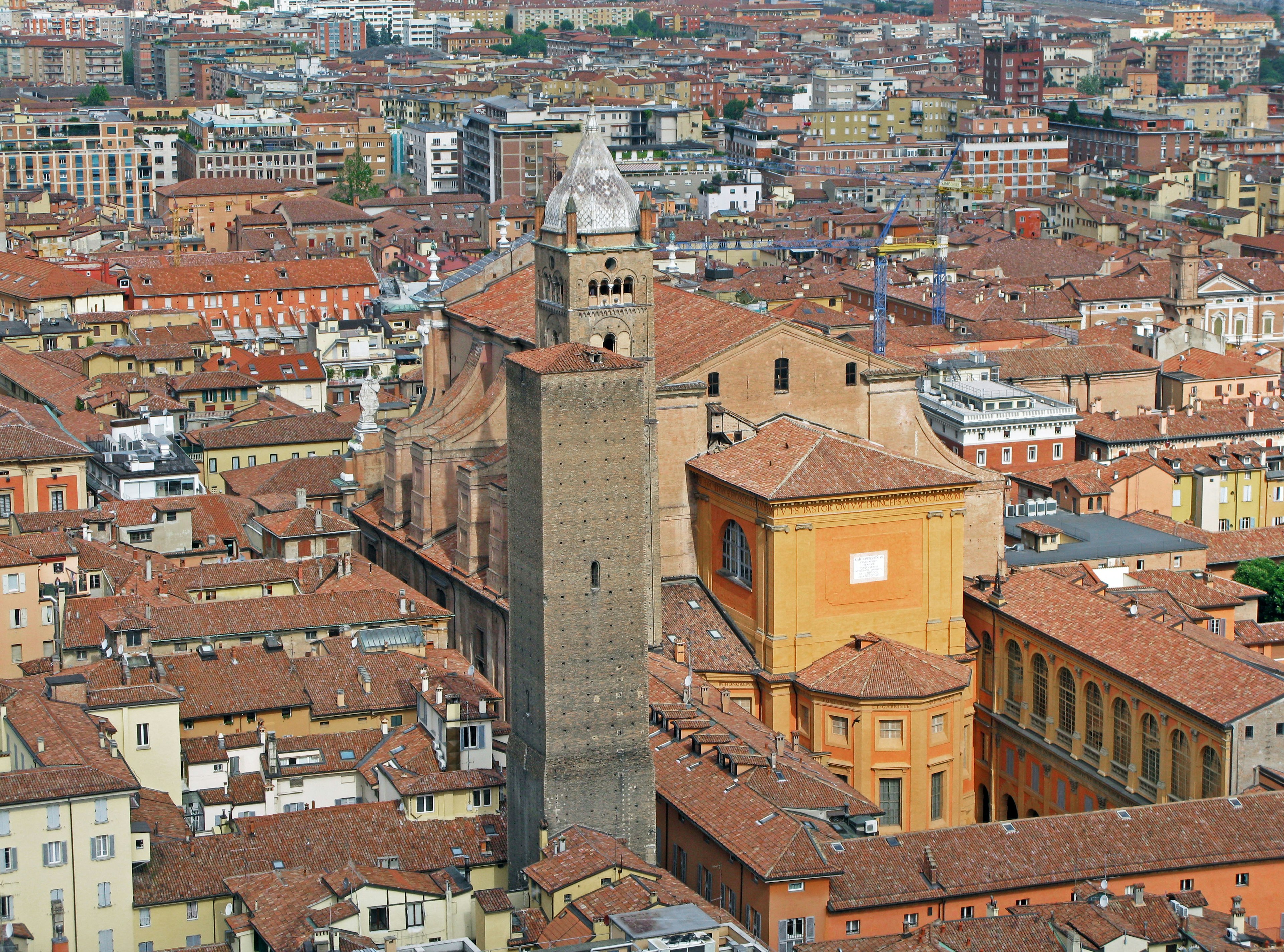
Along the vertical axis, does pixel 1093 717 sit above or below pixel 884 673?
below

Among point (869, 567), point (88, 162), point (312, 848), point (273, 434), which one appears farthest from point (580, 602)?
point (88, 162)

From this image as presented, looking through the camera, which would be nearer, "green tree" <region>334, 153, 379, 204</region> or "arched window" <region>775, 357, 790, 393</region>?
"arched window" <region>775, 357, 790, 393</region>

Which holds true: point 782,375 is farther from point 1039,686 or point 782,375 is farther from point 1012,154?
point 1012,154

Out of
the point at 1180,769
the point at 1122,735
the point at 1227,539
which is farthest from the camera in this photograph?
the point at 1227,539

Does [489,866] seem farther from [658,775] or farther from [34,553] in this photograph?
[34,553]

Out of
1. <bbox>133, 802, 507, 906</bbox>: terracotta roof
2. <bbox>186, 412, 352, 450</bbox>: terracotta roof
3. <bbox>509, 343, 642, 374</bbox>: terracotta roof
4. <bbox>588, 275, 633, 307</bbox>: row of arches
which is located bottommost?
<bbox>133, 802, 507, 906</bbox>: terracotta roof

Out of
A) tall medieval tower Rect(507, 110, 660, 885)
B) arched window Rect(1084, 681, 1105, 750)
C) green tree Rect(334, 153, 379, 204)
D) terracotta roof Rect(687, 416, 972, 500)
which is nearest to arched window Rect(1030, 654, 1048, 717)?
arched window Rect(1084, 681, 1105, 750)

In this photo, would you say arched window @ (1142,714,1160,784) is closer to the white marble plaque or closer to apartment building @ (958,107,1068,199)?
the white marble plaque
